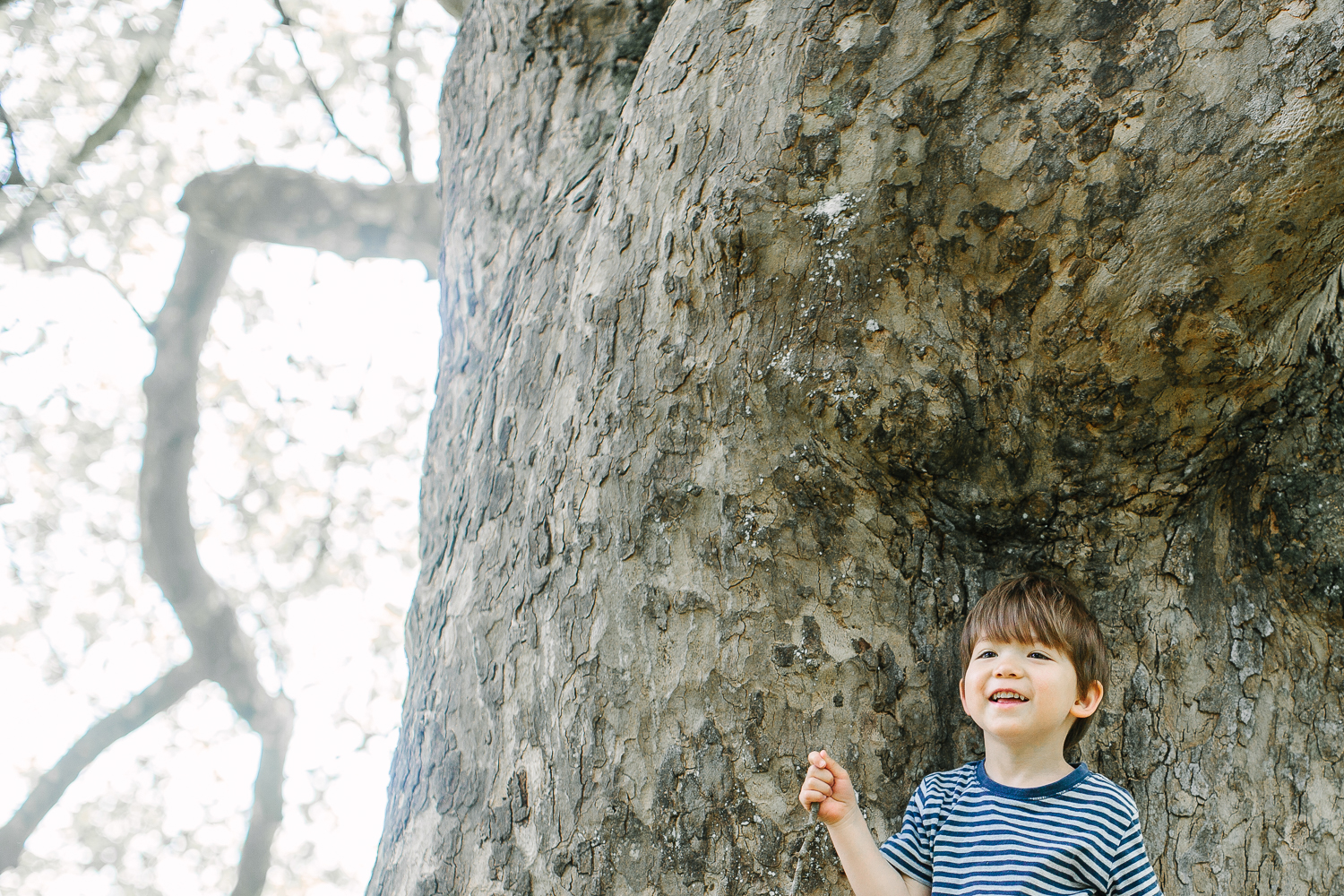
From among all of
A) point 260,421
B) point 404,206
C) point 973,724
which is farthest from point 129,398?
point 973,724

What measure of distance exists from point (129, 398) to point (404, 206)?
3952mm

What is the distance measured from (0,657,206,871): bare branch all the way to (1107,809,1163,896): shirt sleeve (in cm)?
751

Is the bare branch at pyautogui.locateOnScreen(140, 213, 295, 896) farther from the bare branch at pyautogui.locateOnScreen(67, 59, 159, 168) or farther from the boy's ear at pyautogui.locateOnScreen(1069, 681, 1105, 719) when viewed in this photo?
the boy's ear at pyautogui.locateOnScreen(1069, 681, 1105, 719)

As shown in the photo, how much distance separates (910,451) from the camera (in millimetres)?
1554

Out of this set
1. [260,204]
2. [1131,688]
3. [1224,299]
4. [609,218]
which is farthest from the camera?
[260,204]

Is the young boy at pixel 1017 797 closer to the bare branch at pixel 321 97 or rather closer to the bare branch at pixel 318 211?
the bare branch at pixel 318 211

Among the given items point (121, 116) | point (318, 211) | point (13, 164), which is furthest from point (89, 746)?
point (318, 211)

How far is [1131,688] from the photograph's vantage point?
5.28 ft

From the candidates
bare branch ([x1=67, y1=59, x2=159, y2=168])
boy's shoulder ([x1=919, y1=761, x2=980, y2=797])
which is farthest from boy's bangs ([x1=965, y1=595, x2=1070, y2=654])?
bare branch ([x1=67, y1=59, x2=159, y2=168])

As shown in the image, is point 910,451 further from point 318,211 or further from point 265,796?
point 265,796

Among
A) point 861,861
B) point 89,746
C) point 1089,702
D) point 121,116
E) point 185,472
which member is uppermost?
point 121,116

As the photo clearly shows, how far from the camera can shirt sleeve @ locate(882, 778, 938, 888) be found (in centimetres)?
149

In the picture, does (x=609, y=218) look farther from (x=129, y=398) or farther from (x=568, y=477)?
(x=129, y=398)

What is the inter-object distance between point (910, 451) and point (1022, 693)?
43 cm
